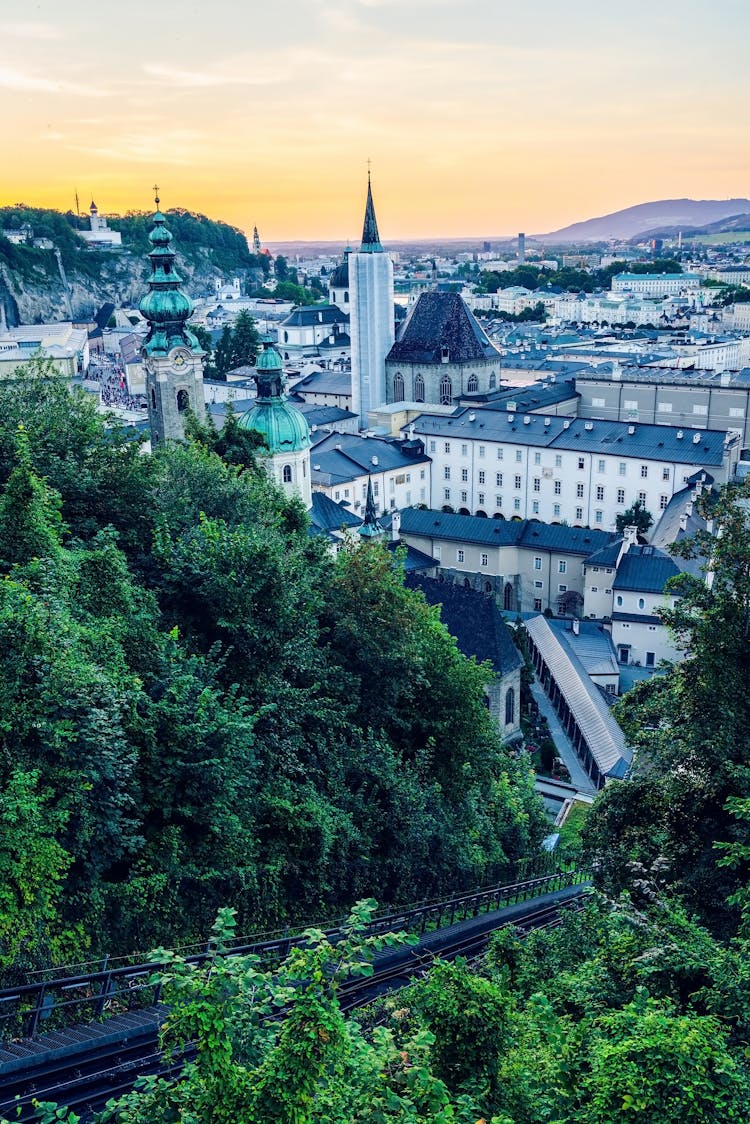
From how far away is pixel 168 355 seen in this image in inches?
1903

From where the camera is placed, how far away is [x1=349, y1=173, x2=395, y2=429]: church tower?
88562mm

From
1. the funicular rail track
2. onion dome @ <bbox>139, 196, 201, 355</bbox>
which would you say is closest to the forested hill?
onion dome @ <bbox>139, 196, 201, 355</bbox>

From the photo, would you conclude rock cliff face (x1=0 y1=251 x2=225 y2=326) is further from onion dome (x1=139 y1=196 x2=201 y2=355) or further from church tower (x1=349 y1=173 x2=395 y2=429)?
onion dome (x1=139 y1=196 x2=201 y2=355)

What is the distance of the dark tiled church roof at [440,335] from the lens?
87750 mm

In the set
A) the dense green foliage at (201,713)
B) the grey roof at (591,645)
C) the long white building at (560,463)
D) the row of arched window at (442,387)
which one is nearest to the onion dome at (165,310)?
the dense green foliage at (201,713)

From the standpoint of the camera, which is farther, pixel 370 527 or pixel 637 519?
pixel 637 519

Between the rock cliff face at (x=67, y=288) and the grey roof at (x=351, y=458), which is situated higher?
the rock cliff face at (x=67, y=288)

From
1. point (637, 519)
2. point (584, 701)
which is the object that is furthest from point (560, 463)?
point (584, 701)

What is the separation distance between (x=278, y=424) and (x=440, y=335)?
42753 millimetres

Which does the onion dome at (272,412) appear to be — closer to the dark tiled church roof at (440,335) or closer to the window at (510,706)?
the window at (510,706)

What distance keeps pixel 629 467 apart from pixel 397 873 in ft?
154

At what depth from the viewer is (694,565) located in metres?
53.5

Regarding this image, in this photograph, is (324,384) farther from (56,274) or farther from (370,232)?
(56,274)

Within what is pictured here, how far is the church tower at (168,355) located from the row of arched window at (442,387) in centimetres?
4103
